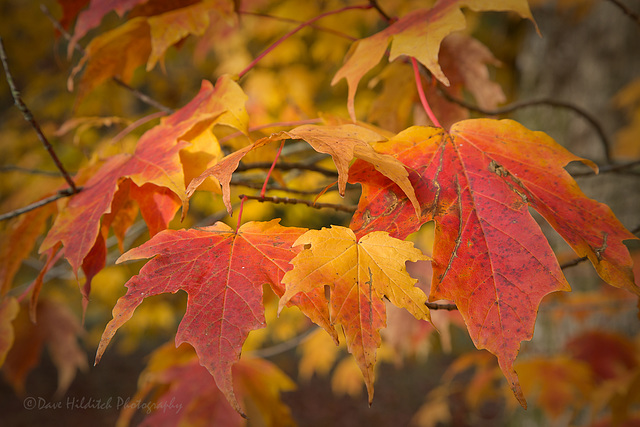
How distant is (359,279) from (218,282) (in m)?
0.22

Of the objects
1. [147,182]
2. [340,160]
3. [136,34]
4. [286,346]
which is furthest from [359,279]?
[286,346]

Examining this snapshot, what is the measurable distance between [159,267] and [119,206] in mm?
297

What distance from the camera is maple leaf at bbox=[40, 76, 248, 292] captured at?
2.35ft

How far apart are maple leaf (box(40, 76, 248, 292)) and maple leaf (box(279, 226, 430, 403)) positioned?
0.90 feet

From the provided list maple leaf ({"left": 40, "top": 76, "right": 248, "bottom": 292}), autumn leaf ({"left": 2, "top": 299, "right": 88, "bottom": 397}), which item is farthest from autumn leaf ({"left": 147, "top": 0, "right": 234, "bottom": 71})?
autumn leaf ({"left": 2, "top": 299, "right": 88, "bottom": 397})

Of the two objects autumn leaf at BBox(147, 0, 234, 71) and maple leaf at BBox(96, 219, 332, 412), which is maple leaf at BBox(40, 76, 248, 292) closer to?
maple leaf at BBox(96, 219, 332, 412)

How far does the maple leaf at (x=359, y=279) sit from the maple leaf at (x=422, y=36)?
32cm

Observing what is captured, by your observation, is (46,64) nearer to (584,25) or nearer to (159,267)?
(159,267)

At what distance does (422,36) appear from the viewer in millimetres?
766

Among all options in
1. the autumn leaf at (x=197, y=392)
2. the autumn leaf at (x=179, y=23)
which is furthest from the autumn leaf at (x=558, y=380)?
the autumn leaf at (x=179, y=23)

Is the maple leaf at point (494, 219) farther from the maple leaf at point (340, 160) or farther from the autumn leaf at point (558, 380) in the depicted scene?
the autumn leaf at point (558, 380)

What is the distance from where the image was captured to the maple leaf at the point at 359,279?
1.76 feet

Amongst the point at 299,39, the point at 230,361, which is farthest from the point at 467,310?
the point at 299,39

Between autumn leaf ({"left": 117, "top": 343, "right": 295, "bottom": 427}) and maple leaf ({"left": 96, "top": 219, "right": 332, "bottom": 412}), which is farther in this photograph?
autumn leaf ({"left": 117, "top": 343, "right": 295, "bottom": 427})
